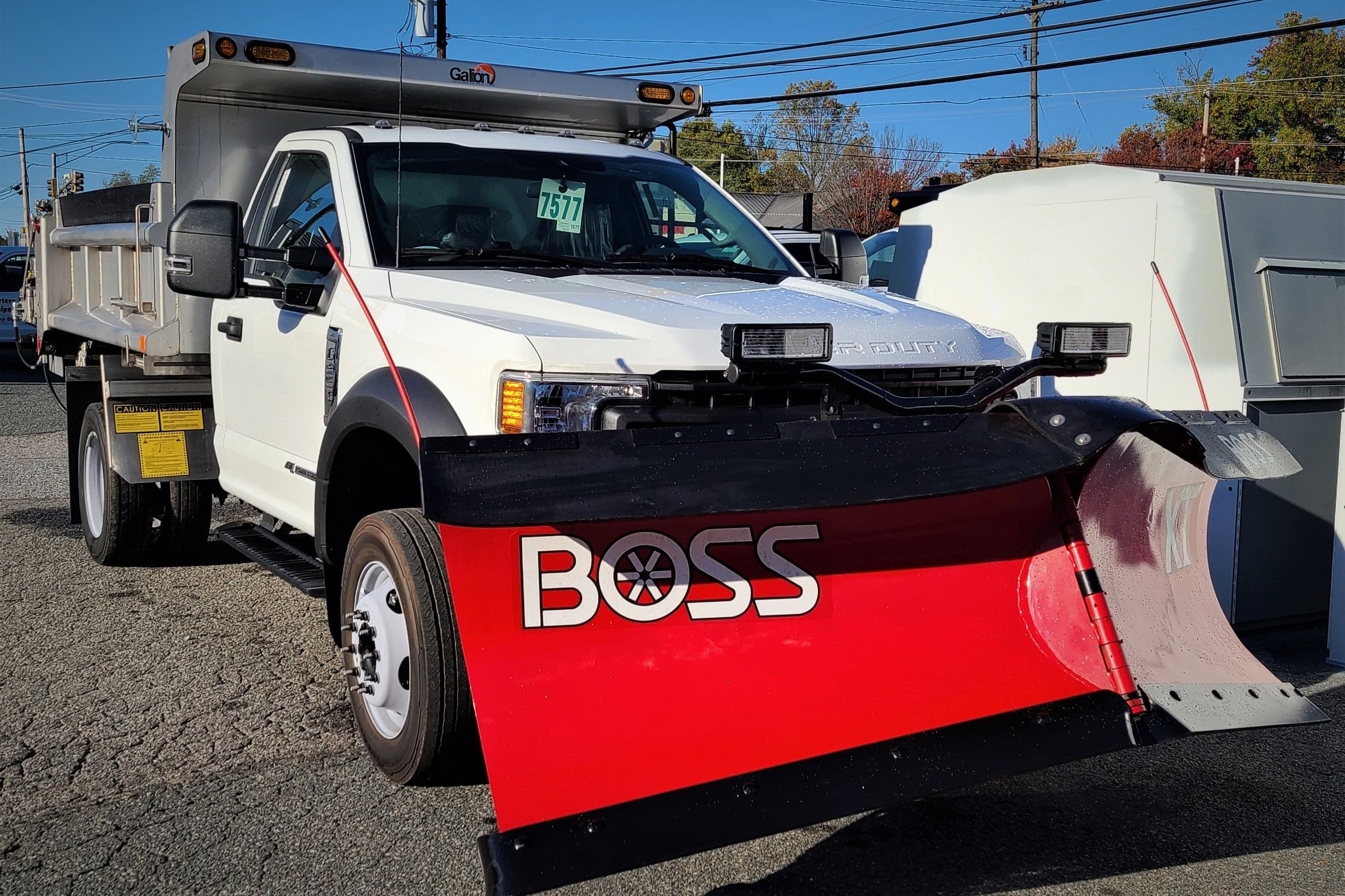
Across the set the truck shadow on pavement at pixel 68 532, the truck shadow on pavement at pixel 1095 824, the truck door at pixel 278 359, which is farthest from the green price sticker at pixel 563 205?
the truck shadow on pavement at pixel 68 532

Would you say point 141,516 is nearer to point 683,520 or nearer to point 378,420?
point 378,420

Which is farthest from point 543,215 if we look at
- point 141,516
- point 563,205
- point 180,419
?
point 141,516

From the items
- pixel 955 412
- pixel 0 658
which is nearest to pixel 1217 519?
pixel 955 412

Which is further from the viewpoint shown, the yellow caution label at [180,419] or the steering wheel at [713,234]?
the yellow caution label at [180,419]

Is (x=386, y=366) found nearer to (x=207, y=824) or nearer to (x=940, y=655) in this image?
(x=207, y=824)

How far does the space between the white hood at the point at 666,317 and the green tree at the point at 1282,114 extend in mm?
39920

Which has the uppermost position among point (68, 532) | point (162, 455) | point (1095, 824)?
point (162, 455)

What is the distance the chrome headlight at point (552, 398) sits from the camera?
132 inches

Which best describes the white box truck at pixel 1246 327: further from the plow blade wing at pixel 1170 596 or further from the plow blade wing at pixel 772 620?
the plow blade wing at pixel 772 620

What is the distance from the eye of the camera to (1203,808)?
13.1 feet

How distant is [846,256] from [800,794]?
343cm

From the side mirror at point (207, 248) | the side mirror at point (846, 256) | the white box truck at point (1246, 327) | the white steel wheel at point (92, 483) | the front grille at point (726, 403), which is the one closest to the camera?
the front grille at point (726, 403)

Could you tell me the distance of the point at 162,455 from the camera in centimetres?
637

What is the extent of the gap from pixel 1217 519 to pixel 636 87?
3.62 m
